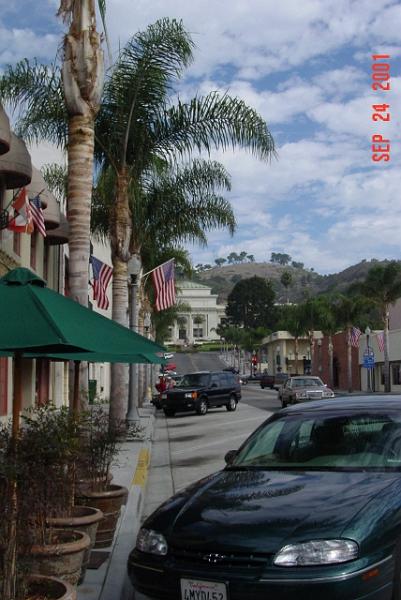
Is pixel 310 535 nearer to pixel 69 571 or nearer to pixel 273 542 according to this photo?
pixel 273 542

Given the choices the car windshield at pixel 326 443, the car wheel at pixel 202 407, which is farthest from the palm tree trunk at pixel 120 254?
the car wheel at pixel 202 407

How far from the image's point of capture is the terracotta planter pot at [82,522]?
604cm

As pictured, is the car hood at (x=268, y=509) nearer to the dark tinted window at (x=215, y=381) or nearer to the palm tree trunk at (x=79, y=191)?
the palm tree trunk at (x=79, y=191)

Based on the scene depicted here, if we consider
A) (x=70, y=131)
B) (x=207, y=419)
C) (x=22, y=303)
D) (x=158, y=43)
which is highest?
(x=158, y=43)

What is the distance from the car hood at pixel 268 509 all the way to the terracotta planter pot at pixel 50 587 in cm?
72

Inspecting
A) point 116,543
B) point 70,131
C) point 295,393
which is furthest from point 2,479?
point 295,393

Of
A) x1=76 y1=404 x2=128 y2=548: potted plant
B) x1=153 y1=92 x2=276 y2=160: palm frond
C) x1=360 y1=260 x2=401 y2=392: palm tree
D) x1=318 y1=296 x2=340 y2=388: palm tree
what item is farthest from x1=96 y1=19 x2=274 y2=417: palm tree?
x1=318 y1=296 x2=340 y2=388: palm tree

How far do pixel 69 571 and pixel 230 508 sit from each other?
1614mm

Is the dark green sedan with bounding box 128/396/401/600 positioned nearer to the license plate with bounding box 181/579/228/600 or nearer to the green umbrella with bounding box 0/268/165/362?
the license plate with bounding box 181/579/228/600

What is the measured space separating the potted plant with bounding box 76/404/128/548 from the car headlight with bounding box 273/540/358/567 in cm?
366

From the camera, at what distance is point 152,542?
4.75 m

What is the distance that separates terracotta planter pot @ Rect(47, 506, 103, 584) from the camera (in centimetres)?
604

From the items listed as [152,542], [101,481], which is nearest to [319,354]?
[101,481]

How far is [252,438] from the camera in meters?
6.34
